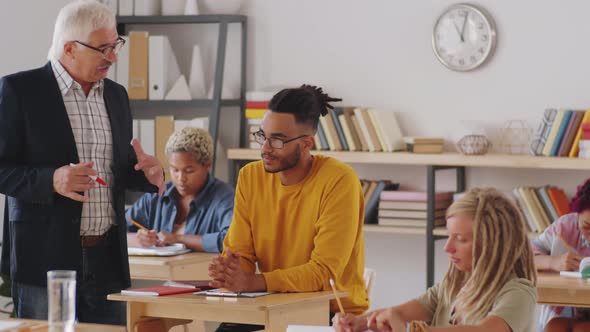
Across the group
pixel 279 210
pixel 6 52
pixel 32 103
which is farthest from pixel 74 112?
pixel 6 52

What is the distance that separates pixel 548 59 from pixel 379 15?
1.03 meters

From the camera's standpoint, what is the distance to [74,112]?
3301 millimetres

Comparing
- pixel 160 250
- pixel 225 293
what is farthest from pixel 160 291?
pixel 160 250

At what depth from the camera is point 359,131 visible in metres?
5.78

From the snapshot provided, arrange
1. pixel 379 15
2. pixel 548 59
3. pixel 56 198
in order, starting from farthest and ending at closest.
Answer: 1. pixel 379 15
2. pixel 548 59
3. pixel 56 198

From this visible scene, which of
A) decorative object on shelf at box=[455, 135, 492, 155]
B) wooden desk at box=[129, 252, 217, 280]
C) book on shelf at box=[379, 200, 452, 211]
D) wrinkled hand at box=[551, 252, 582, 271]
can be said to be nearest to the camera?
wrinkled hand at box=[551, 252, 582, 271]

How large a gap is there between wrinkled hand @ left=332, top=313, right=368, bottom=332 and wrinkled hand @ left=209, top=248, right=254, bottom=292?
0.48 meters

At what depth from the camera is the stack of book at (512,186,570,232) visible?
17.4ft

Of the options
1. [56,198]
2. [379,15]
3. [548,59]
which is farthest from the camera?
[379,15]

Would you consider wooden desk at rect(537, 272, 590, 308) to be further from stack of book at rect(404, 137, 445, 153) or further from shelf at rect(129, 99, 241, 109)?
shelf at rect(129, 99, 241, 109)

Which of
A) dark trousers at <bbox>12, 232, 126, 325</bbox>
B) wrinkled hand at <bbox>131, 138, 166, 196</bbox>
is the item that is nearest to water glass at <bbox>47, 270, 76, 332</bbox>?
dark trousers at <bbox>12, 232, 126, 325</bbox>

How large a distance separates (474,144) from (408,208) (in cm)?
52

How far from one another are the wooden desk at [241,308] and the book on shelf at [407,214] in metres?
2.50

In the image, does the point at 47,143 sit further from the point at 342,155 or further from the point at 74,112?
the point at 342,155
